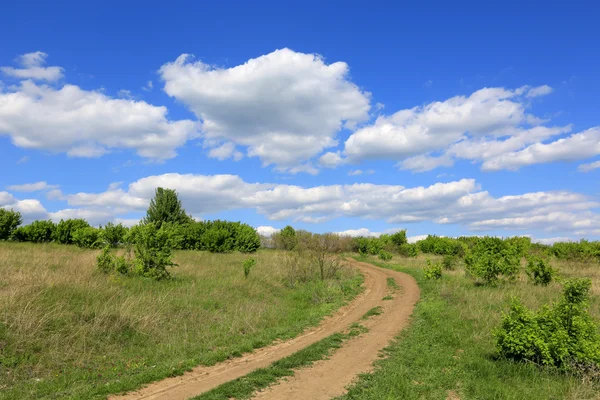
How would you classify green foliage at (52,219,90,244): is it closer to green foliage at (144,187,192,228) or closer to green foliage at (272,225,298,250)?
green foliage at (144,187,192,228)

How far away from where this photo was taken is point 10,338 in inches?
333

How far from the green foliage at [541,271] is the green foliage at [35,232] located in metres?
43.2

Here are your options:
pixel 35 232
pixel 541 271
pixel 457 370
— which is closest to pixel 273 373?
pixel 457 370

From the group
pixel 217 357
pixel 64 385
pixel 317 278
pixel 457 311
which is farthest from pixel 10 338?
pixel 317 278

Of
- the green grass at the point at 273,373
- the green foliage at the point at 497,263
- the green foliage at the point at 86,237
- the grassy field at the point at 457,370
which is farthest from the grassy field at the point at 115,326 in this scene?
the green foliage at the point at 86,237

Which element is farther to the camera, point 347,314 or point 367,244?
point 367,244

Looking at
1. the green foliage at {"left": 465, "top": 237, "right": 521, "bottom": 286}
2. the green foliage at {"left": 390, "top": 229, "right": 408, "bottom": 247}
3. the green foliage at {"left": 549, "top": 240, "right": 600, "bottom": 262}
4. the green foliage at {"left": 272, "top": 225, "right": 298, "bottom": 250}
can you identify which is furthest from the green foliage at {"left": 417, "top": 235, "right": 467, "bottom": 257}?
the green foliage at {"left": 465, "top": 237, "right": 521, "bottom": 286}

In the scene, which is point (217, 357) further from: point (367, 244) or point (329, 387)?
point (367, 244)

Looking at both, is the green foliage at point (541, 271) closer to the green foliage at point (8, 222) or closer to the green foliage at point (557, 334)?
the green foliage at point (557, 334)

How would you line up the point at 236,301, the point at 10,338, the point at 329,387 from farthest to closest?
the point at 236,301 → the point at 10,338 → the point at 329,387

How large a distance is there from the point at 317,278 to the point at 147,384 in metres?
16.8

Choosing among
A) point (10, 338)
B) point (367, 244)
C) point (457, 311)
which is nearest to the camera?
point (10, 338)

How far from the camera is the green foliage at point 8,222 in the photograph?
34719 mm

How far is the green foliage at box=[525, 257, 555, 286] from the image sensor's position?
19719mm
